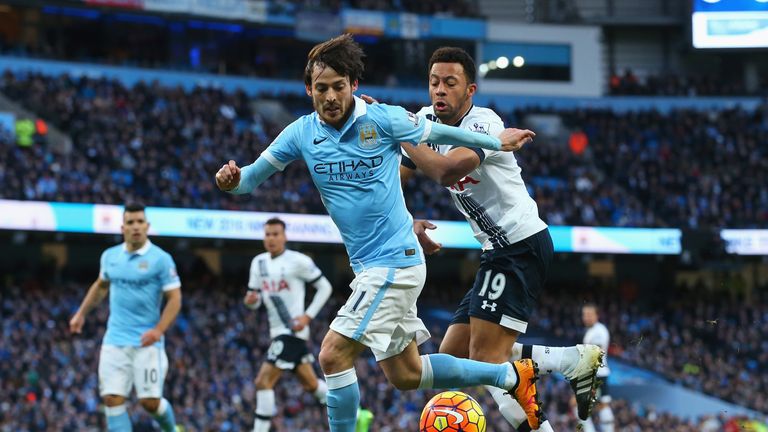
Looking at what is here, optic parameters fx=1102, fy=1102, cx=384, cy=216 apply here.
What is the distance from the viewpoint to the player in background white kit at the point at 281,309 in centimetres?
1323

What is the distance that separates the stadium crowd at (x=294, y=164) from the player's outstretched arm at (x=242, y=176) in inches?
844

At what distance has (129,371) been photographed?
11.5 metres

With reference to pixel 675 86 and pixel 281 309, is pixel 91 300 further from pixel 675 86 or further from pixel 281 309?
pixel 675 86

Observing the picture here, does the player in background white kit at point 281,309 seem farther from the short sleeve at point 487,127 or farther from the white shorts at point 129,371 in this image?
the short sleeve at point 487,127

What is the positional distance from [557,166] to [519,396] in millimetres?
33297

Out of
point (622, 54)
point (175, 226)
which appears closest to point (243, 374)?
point (175, 226)

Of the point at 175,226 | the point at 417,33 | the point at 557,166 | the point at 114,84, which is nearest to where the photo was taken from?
the point at 175,226

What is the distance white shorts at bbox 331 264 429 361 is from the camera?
277 inches

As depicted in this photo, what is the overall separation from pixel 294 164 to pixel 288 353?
2106cm

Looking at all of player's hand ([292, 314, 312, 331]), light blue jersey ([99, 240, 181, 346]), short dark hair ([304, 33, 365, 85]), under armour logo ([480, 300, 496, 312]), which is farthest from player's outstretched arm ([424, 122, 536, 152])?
player's hand ([292, 314, 312, 331])

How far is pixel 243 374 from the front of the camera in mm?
25641

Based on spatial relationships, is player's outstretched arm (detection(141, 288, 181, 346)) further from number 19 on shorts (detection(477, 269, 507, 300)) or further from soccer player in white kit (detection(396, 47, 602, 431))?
number 19 on shorts (detection(477, 269, 507, 300))

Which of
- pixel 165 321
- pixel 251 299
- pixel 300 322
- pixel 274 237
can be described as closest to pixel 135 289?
pixel 165 321

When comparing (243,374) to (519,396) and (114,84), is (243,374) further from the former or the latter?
(519,396)
